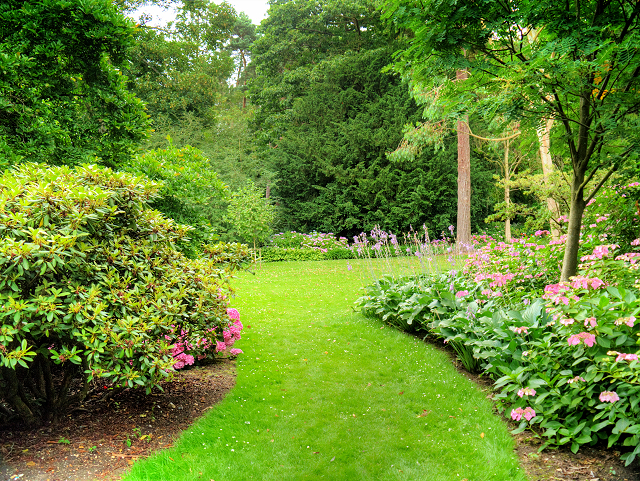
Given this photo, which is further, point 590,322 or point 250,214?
point 250,214

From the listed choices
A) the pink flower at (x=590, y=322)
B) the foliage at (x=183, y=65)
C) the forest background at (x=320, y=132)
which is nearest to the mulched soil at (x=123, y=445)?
the pink flower at (x=590, y=322)

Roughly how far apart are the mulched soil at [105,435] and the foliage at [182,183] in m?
1.57

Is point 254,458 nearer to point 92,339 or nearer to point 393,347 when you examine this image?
point 92,339

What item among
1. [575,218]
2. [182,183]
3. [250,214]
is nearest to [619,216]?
[575,218]

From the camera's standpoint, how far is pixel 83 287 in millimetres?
2637

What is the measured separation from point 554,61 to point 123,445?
393 centimetres

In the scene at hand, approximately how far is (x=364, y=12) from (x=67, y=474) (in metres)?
21.1

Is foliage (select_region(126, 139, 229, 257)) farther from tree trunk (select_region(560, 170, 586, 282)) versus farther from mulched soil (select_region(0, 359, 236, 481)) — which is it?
tree trunk (select_region(560, 170, 586, 282))

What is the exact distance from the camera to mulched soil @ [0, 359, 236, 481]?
2416mm

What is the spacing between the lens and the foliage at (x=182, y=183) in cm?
457

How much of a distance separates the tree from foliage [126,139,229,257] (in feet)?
8.79

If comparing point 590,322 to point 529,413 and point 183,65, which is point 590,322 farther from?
point 183,65

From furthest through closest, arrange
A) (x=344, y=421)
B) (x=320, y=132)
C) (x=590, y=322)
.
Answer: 1. (x=320, y=132)
2. (x=344, y=421)
3. (x=590, y=322)

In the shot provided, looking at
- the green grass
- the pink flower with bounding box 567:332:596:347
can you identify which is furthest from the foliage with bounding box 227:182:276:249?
the pink flower with bounding box 567:332:596:347
